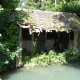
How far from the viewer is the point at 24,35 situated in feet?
54.5

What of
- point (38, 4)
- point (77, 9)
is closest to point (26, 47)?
point (77, 9)

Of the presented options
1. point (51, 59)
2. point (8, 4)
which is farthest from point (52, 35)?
point (8, 4)

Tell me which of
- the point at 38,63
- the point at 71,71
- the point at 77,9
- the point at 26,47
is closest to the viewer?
the point at 71,71

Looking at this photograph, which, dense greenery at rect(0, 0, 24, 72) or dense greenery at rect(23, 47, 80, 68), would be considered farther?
dense greenery at rect(23, 47, 80, 68)

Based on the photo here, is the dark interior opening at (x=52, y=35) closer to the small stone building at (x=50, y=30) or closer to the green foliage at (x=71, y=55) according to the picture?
the small stone building at (x=50, y=30)

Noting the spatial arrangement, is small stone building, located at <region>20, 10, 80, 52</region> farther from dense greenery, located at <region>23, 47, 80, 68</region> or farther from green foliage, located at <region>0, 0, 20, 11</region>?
green foliage, located at <region>0, 0, 20, 11</region>

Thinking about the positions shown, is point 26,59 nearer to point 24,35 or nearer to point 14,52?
point 14,52

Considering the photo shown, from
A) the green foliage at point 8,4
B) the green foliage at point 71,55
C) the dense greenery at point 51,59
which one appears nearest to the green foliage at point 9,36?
the green foliage at point 8,4

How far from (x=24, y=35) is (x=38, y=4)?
2714 centimetres

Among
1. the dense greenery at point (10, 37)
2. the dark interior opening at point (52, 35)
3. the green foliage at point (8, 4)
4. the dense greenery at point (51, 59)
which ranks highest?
the green foliage at point (8, 4)

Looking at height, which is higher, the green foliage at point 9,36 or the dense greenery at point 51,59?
the green foliage at point 9,36

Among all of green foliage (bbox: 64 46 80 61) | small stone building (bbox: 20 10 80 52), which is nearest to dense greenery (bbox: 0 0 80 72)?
green foliage (bbox: 64 46 80 61)

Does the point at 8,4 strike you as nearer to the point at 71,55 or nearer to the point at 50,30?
the point at 50,30

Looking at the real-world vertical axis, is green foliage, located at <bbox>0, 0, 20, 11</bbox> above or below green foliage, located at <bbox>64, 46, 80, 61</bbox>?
above
